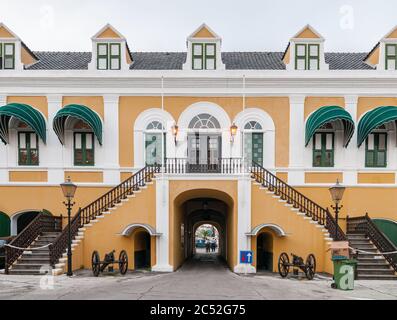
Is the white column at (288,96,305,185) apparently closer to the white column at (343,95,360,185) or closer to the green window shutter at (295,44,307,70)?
the green window shutter at (295,44,307,70)

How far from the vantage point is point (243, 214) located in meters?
16.8

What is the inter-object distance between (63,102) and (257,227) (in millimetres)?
11508

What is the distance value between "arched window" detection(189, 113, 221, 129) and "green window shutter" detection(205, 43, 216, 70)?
249 cm

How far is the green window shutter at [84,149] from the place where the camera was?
19.5 meters

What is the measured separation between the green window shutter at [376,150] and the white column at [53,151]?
15.6 metres

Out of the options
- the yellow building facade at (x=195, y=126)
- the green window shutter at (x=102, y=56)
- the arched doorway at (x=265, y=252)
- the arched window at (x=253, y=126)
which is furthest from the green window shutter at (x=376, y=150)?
the green window shutter at (x=102, y=56)

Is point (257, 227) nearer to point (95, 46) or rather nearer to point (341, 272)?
point (341, 272)

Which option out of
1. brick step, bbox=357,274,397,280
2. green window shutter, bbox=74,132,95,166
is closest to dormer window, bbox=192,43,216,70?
green window shutter, bbox=74,132,95,166

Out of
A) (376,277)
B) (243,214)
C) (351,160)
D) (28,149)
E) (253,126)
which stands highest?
(253,126)

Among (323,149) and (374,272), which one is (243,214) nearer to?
(374,272)

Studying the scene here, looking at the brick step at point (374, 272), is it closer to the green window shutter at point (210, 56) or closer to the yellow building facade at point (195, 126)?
the yellow building facade at point (195, 126)

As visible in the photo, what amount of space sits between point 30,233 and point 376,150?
1697 centimetres

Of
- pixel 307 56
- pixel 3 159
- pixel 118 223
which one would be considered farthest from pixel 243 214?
pixel 3 159

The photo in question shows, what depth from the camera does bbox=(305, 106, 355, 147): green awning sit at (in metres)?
18.0
